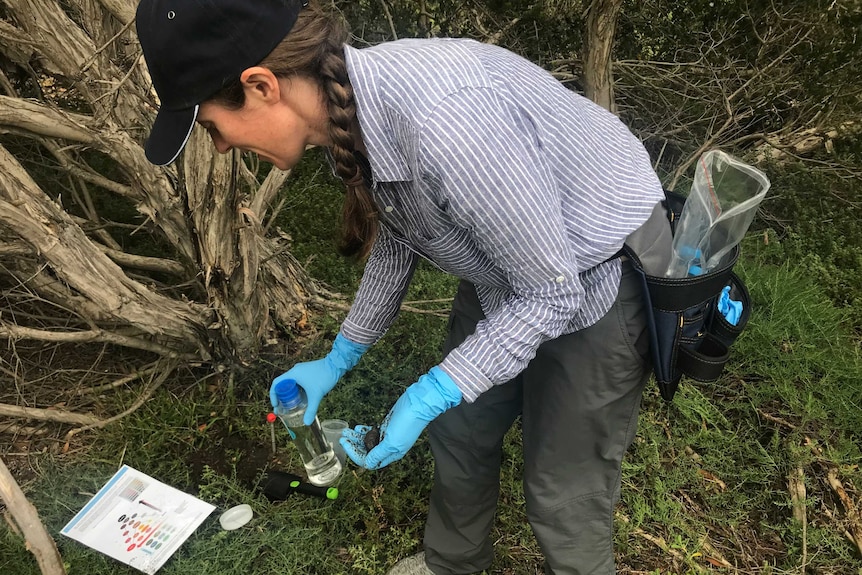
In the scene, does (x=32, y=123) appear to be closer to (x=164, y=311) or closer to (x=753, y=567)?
(x=164, y=311)

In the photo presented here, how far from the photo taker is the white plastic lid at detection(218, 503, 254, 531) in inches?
90.7

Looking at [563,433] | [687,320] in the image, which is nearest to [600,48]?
[687,320]

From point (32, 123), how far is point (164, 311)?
2.73 ft

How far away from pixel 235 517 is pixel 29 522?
3.27 feet

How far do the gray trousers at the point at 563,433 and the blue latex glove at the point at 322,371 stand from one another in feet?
1.10

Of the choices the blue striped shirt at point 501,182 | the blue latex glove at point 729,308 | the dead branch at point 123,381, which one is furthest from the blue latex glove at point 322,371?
the dead branch at point 123,381

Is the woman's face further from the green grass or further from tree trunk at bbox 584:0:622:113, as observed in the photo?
tree trunk at bbox 584:0:622:113

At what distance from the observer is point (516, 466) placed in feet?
8.32

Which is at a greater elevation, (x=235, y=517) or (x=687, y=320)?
(x=687, y=320)

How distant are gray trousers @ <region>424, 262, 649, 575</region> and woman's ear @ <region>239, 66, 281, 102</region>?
0.92 m

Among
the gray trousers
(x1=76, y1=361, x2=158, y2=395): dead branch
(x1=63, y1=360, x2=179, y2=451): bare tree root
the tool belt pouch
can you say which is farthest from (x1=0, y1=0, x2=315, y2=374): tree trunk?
the tool belt pouch

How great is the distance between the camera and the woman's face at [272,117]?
1118mm

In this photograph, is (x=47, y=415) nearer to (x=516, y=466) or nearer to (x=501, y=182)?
(x=516, y=466)

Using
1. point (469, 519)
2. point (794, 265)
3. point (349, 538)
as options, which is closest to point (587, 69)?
point (794, 265)
